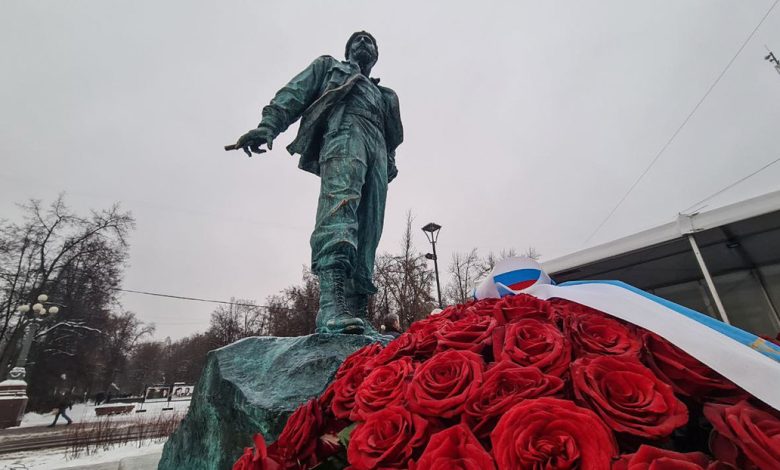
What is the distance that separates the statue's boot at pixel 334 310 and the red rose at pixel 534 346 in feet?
5.10

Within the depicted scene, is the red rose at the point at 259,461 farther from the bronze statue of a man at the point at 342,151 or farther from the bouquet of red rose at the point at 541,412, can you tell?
the bronze statue of a man at the point at 342,151

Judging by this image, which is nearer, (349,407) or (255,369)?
(349,407)

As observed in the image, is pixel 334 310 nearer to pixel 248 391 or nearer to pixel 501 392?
pixel 248 391

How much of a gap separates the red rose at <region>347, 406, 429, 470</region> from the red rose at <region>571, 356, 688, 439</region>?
254 millimetres

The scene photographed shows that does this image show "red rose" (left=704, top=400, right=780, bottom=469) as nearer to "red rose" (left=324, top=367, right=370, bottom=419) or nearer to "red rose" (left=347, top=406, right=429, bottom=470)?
"red rose" (left=347, top=406, right=429, bottom=470)

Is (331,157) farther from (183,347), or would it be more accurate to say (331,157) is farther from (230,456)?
(183,347)

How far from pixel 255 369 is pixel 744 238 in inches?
204

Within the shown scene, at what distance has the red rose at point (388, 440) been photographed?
1.81ft

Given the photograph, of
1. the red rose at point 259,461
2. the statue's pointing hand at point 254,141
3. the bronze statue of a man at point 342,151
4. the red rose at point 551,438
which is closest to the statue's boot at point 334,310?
the bronze statue of a man at point 342,151

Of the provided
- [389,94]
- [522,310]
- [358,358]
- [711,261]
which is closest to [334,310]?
[358,358]

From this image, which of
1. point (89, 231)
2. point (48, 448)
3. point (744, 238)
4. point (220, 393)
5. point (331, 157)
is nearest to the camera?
point (220, 393)

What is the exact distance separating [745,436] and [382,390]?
52 centimetres

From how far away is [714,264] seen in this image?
4801mm

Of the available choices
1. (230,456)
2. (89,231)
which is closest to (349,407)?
(230,456)
